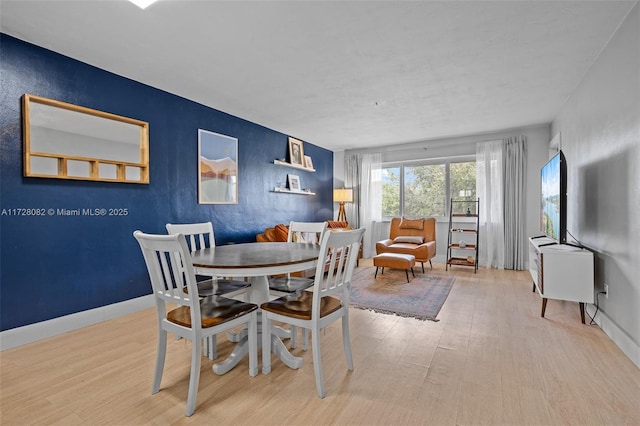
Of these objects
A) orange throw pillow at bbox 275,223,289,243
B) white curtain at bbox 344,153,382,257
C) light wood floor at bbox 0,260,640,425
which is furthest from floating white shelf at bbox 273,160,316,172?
light wood floor at bbox 0,260,640,425

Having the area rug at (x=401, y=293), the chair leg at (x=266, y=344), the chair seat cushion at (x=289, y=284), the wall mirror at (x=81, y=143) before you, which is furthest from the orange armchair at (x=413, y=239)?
the wall mirror at (x=81, y=143)

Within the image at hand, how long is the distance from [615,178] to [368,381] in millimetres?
2502

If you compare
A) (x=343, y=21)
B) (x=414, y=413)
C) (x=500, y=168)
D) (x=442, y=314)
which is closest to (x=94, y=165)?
(x=343, y=21)

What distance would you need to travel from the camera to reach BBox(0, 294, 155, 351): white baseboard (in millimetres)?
2385

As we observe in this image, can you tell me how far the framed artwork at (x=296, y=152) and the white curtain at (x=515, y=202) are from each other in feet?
12.1

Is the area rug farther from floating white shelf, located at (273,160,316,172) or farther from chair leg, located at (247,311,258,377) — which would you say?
floating white shelf, located at (273,160,316,172)

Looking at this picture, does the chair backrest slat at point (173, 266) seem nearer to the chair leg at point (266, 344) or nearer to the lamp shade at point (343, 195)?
the chair leg at point (266, 344)

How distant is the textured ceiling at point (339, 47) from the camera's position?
A: 2.13 metres

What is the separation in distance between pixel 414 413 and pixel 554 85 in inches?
149

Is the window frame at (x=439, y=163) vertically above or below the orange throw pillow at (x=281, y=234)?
above

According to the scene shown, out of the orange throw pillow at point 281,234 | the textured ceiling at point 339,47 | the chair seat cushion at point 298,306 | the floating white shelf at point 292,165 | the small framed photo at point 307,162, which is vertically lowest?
the chair seat cushion at point 298,306

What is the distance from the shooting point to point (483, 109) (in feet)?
14.0

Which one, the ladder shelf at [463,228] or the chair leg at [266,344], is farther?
the ladder shelf at [463,228]

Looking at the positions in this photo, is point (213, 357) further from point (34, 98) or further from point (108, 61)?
point (108, 61)
